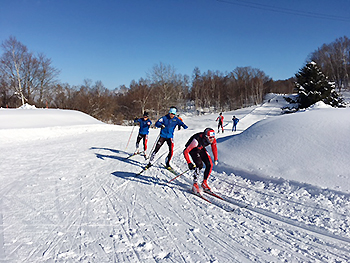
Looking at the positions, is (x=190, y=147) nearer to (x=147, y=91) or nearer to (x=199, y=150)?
(x=199, y=150)

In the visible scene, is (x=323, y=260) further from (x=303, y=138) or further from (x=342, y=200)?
(x=303, y=138)

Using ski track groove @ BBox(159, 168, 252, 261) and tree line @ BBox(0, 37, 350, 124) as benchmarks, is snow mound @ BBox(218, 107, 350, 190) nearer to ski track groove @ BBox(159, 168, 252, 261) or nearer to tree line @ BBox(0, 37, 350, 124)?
ski track groove @ BBox(159, 168, 252, 261)

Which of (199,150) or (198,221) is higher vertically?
(199,150)

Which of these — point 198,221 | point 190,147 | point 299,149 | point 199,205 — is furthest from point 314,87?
point 198,221

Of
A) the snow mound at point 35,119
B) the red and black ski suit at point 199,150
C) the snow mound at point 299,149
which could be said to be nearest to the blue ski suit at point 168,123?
the red and black ski suit at point 199,150

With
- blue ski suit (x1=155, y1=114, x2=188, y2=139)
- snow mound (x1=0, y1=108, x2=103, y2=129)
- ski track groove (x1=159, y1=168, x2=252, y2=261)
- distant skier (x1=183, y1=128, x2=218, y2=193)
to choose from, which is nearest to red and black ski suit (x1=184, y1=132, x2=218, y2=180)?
distant skier (x1=183, y1=128, x2=218, y2=193)

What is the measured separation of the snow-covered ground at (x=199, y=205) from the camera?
3.16m

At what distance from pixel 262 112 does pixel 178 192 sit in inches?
1555

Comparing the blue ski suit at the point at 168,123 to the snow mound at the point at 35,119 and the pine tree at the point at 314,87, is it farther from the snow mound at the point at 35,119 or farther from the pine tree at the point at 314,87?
the pine tree at the point at 314,87

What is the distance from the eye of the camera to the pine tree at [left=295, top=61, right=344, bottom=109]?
22.8 m

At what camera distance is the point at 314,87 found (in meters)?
23.0

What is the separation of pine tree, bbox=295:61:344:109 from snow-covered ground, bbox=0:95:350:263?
17335 mm

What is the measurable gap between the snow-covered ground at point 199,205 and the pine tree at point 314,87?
56.9 ft

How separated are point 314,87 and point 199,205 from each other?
23.9m
